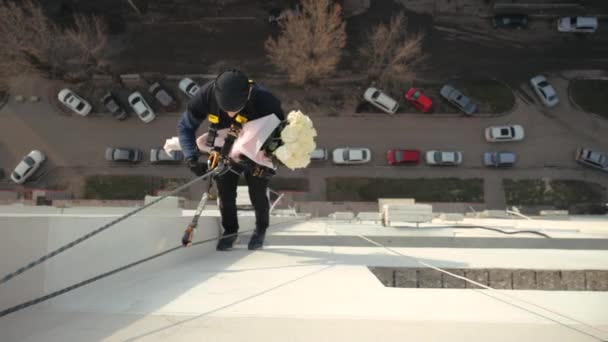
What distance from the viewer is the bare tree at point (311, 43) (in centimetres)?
2067

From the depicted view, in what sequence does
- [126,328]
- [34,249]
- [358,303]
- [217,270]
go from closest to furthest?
1. [126,328]
2. [34,249]
3. [358,303]
4. [217,270]

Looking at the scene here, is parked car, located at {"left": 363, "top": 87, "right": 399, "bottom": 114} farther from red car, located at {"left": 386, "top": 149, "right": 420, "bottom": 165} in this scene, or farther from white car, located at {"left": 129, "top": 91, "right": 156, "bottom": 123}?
white car, located at {"left": 129, "top": 91, "right": 156, "bottom": 123}

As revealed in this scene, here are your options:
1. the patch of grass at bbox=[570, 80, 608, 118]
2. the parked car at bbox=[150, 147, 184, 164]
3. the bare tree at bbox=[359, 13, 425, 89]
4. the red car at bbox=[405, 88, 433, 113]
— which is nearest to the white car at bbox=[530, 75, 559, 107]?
the patch of grass at bbox=[570, 80, 608, 118]

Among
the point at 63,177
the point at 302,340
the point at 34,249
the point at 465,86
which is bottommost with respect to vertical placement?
the point at 302,340

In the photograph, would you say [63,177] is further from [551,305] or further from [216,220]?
[551,305]

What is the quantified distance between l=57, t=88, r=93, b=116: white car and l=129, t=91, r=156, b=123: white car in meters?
2.72

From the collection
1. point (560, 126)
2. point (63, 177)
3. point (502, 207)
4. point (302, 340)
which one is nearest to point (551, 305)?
point (302, 340)

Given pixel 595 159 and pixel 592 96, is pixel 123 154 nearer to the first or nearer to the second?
pixel 595 159

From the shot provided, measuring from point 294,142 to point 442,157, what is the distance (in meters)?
16.8

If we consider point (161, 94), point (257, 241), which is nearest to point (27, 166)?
point (161, 94)

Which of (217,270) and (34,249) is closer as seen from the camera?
(34,249)

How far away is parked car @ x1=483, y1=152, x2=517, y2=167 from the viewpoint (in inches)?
867

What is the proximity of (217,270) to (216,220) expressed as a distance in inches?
105

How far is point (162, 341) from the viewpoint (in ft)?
12.5
